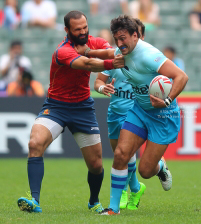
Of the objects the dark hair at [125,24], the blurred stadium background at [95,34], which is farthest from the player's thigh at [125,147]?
the blurred stadium background at [95,34]

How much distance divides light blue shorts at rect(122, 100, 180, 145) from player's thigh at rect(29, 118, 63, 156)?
816mm

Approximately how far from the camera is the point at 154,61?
6.10 m

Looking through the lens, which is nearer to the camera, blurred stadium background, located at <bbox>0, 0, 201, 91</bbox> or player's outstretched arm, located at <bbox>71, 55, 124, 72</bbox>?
player's outstretched arm, located at <bbox>71, 55, 124, 72</bbox>

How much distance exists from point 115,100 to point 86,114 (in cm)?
82

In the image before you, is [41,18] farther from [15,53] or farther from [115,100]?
[115,100]

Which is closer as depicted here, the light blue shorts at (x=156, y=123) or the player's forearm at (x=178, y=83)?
the player's forearm at (x=178, y=83)

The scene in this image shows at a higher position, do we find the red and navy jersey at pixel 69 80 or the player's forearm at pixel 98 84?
the red and navy jersey at pixel 69 80

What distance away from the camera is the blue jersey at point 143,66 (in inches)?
241

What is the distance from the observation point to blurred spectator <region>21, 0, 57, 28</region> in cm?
1606

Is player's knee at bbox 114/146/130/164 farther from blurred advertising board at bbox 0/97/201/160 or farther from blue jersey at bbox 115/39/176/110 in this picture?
blurred advertising board at bbox 0/97/201/160

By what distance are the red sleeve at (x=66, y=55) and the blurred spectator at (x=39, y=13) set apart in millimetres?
9914

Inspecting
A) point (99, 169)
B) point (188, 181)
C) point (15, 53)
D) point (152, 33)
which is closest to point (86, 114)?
point (99, 169)

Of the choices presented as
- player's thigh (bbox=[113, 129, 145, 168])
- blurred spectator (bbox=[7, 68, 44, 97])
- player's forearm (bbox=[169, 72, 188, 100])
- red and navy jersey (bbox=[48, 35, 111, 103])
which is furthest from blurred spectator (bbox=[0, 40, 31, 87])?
player's forearm (bbox=[169, 72, 188, 100])

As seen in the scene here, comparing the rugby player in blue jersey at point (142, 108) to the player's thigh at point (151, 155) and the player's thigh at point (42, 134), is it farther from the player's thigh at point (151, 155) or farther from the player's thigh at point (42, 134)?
the player's thigh at point (42, 134)
